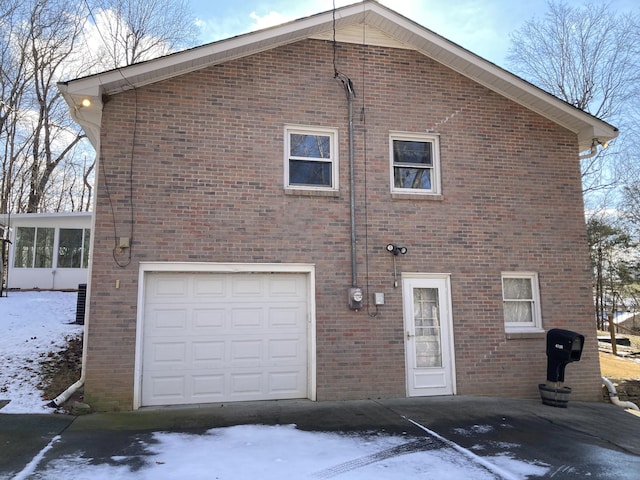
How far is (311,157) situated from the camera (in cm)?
844

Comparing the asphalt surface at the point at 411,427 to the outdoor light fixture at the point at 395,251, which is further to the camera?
the outdoor light fixture at the point at 395,251

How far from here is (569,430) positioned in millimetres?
6594

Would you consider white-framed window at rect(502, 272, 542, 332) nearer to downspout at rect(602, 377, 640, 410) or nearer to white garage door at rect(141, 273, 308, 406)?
downspout at rect(602, 377, 640, 410)

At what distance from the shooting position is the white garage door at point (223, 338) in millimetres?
7461

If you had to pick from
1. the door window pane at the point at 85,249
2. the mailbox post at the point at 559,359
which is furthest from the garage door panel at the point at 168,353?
the door window pane at the point at 85,249

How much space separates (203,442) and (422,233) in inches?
200

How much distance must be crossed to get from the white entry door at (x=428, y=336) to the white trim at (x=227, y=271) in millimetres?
1686

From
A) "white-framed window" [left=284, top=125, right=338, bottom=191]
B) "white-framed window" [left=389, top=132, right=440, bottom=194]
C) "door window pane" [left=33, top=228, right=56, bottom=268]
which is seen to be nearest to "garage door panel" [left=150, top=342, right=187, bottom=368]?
"white-framed window" [left=284, top=125, right=338, bottom=191]

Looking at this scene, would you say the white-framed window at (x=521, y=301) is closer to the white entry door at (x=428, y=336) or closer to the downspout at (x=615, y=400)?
the white entry door at (x=428, y=336)

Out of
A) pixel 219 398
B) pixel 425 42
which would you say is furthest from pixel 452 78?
pixel 219 398

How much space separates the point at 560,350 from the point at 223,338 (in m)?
5.75

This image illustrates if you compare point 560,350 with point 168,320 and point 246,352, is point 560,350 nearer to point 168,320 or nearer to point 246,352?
point 246,352

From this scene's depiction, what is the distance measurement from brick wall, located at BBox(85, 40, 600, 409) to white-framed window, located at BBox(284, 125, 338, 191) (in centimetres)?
19

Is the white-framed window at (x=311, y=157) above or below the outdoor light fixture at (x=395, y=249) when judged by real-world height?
above
